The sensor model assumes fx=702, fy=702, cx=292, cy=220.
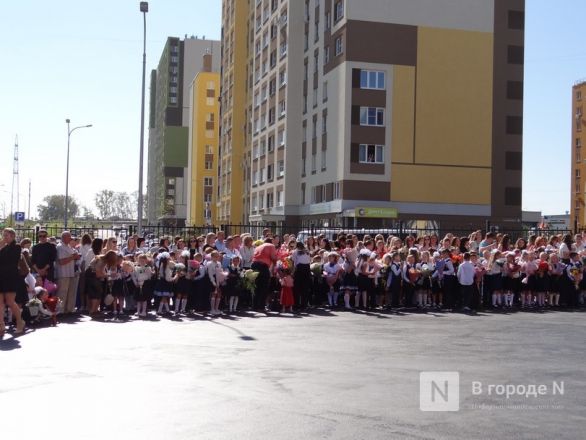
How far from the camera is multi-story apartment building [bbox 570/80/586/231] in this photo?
106125mm

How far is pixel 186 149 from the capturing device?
135 m

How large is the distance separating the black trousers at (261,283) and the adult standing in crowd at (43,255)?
5.04 meters

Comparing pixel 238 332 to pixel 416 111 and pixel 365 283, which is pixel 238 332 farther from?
pixel 416 111

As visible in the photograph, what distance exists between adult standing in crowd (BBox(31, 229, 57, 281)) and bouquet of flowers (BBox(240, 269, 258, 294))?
15.2 feet

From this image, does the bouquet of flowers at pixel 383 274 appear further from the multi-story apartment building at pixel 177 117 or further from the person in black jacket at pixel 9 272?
the multi-story apartment building at pixel 177 117

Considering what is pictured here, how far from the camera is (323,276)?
19.4 metres

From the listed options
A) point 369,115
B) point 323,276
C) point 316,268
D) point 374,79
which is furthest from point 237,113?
point 316,268

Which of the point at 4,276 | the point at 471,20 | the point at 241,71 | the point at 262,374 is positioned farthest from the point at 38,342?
the point at 241,71

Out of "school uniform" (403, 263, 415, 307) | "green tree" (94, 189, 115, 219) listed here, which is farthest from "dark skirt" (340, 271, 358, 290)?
"green tree" (94, 189, 115, 219)

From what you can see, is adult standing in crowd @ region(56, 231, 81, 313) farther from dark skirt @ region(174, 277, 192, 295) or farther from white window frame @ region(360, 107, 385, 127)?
white window frame @ region(360, 107, 385, 127)

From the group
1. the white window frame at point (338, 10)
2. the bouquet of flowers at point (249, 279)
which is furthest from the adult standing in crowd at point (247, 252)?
the white window frame at point (338, 10)

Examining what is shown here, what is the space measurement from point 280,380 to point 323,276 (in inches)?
416

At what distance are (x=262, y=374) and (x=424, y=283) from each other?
36.3 feet

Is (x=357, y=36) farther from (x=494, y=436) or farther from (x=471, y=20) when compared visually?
(x=494, y=436)
